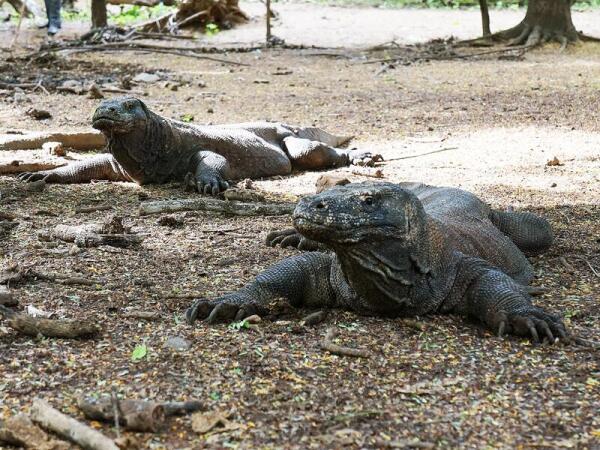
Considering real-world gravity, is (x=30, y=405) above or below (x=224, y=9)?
below

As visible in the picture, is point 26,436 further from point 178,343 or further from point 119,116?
point 119,116

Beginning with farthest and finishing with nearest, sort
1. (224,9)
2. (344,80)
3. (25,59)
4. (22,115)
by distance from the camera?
(224,9)
(25,59)
(344,80)
(22,115)

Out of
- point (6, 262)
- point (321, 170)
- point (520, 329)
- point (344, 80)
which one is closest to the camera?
point (520, 329)

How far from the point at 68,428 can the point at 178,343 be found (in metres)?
0.84

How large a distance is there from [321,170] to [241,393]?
18.1 ft

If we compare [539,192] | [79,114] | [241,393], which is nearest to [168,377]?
[241,393]

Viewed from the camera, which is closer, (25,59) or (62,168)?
(62,168)

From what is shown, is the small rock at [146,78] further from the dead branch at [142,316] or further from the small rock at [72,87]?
the dead branch at [142,316]

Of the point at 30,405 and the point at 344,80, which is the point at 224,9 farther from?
the point at 30,405

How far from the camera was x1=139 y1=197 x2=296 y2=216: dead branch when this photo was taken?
20.1ft

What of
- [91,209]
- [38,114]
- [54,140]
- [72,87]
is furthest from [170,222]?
[72,87]

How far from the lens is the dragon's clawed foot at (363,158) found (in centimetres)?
811

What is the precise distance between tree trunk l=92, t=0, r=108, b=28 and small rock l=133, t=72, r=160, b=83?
15.5 feet

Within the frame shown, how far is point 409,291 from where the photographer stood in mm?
3799
